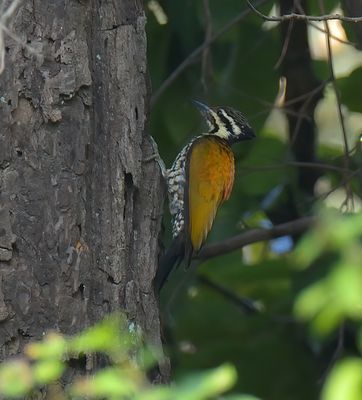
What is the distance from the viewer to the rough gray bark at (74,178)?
4.23m

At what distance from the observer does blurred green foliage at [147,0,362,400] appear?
6465mm

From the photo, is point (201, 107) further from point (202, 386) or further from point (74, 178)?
point (202, 386)

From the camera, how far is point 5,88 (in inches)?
172

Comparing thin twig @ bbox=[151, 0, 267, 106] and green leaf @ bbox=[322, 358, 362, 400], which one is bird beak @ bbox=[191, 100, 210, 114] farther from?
green leaf @ bbox=[322, 358, 362, 400]

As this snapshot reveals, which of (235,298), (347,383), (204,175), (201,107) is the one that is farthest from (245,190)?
(347,383)

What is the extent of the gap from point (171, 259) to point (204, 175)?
85 cm

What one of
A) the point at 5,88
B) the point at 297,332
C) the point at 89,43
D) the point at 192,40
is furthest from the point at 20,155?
the point at 297,332

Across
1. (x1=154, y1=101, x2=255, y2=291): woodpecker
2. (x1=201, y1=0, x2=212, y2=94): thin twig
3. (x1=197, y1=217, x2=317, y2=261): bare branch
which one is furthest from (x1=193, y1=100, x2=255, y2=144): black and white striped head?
(x1=197, y1=217, x2=317, y2=261): bare branch

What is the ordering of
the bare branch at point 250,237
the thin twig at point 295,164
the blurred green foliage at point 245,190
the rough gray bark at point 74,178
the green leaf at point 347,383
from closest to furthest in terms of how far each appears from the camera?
the green leaf at point 347,383
the rough gray bark at point 74,178
the bare branch at point 250,237
the thin twig at point 295,164
the blurred green foliage at point 245,190

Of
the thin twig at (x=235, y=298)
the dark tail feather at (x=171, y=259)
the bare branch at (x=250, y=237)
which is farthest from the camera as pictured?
the thin twig at (x=235, y=298)

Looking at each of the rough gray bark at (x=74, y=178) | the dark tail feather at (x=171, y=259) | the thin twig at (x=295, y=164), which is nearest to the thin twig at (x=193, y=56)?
the thin twig at (x=295, y=164)

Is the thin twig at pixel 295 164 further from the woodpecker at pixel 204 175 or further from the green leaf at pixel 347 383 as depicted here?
the green leaf at pixel 347 383

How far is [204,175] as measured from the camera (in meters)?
6.44

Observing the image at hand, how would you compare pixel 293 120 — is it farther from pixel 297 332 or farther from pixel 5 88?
pixel 5 88
